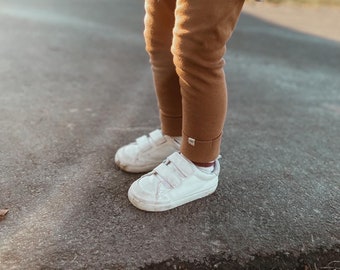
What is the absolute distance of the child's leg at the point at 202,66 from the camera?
107cm

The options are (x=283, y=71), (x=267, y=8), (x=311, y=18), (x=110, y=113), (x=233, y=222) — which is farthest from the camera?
(x=267, y=8)

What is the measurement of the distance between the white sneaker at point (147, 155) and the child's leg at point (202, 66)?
167 mm


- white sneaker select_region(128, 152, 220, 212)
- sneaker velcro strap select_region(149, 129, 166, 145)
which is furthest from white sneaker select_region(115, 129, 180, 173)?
white sneaker select_region(128, 152, 220, 212)

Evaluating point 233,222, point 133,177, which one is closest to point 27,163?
point 133,177

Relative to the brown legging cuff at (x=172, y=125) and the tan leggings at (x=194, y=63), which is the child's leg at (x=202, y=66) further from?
the brown legging cuff at (x=172, y=125)

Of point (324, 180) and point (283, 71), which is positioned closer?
point (324, 180)

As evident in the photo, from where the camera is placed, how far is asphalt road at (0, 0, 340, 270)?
1.12 meters

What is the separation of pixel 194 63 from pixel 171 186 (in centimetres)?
35

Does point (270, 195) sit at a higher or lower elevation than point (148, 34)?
lower

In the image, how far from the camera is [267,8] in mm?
4957

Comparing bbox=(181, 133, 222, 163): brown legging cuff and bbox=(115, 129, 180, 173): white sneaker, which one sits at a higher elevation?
bbox=(181, 133, 222, 163): brown legging cuff

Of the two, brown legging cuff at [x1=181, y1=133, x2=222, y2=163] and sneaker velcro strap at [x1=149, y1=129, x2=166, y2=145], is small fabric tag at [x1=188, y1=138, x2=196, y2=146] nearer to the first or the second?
brown legging cuff at [x1=181, y1=133, x2=222, y2=163]

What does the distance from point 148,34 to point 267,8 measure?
396 cm

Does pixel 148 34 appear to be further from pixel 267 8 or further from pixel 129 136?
pixel 267 8
